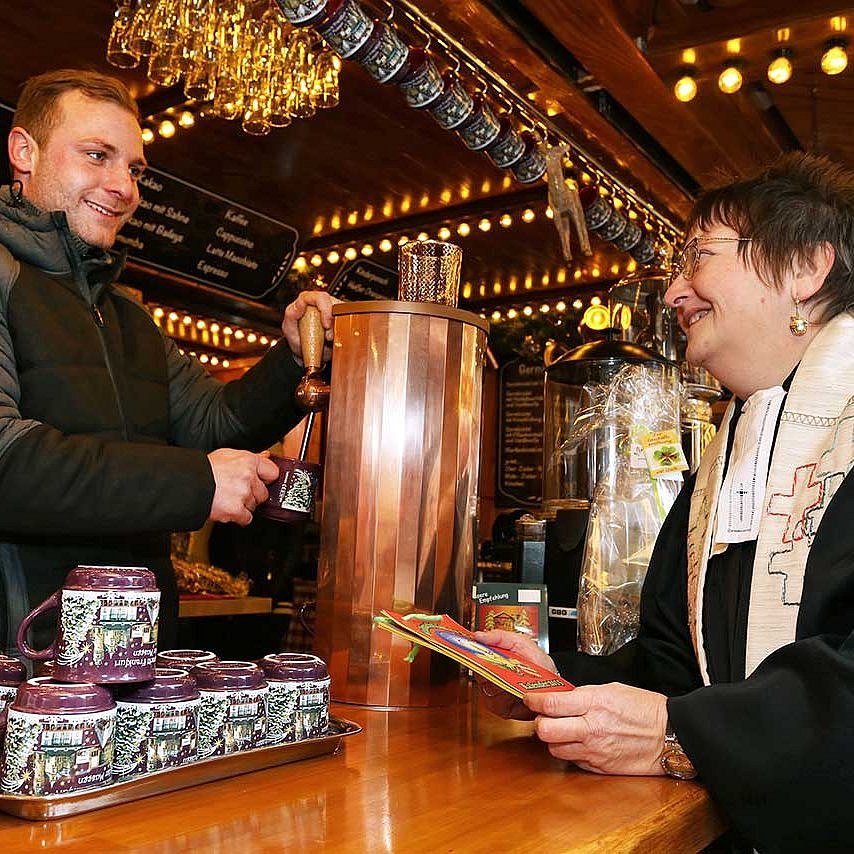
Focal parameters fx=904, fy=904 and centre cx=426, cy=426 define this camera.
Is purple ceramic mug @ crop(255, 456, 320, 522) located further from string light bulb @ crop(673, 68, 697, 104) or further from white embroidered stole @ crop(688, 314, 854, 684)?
string light bulb @ crop(673, 68, 697, 104)

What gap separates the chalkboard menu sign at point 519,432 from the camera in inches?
295

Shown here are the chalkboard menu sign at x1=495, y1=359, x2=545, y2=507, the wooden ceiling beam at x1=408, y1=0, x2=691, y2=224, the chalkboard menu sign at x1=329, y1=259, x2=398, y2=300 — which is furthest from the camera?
the chalkboard menu sign at x1=495, y1=359, x2=545, y2=507

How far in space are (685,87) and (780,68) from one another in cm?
33

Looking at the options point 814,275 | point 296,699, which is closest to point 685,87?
point 814,275

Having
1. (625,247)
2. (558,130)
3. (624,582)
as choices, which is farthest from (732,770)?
(625,247)

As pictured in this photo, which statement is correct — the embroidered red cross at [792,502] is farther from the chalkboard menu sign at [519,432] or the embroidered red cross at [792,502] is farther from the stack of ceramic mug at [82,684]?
the chalkboard menu sign at [519,432]

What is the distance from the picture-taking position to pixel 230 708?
0.87 meters

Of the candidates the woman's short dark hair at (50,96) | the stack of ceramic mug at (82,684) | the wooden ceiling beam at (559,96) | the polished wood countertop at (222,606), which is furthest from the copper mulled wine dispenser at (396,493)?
the polished wood countertop at (222,606)

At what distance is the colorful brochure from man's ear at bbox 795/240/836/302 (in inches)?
28.3

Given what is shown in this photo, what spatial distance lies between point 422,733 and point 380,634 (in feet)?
0.66

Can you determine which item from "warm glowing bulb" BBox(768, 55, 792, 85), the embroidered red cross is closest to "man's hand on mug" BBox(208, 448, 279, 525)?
the embroidered red cross

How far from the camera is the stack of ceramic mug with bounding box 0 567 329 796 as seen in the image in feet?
2.36

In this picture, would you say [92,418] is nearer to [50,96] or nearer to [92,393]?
[92,393]

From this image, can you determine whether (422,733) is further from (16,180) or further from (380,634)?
(16,180)
